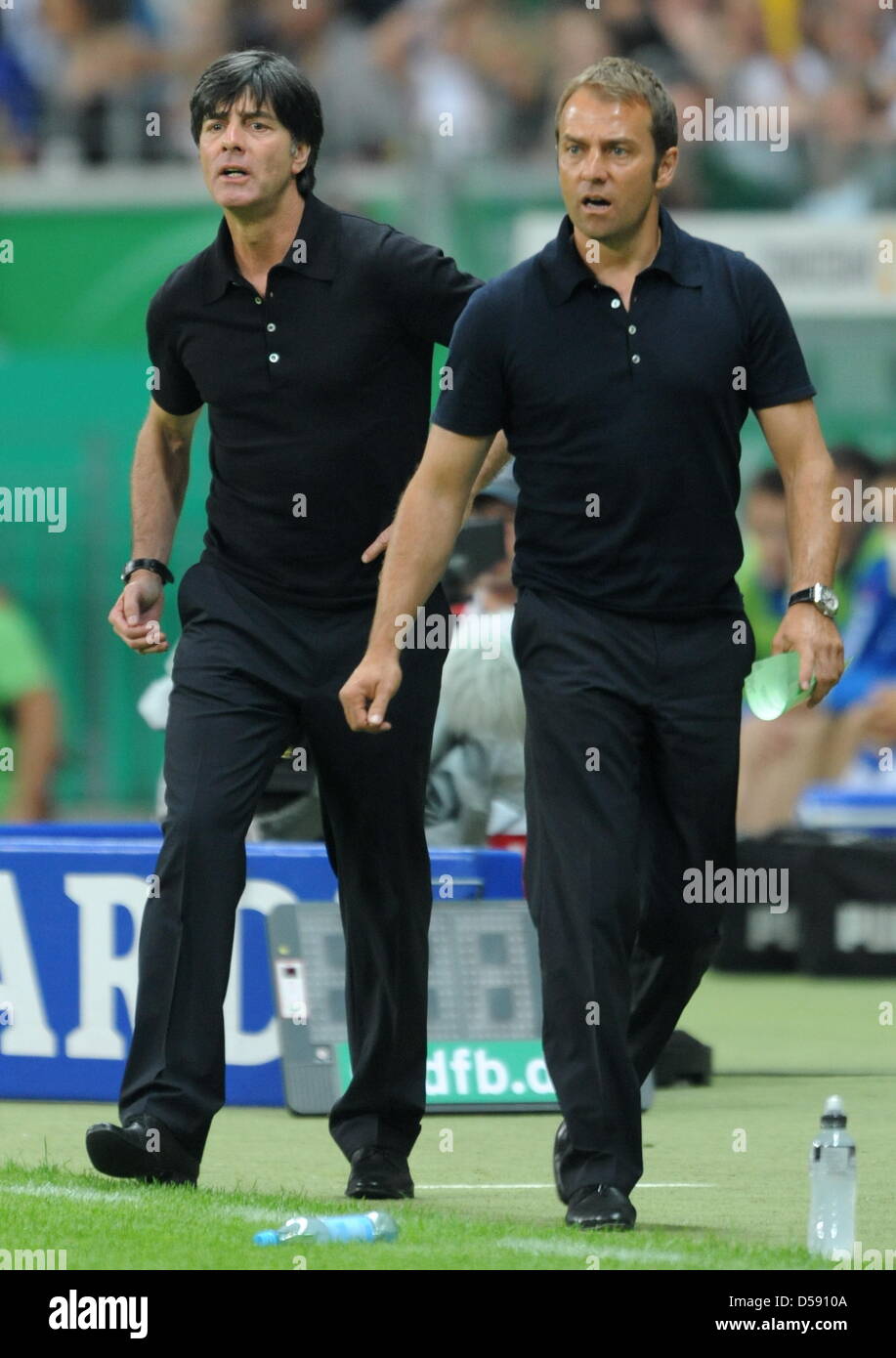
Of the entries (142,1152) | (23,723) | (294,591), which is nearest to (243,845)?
(294,591)

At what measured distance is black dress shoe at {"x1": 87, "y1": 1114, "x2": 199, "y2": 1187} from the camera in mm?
5820

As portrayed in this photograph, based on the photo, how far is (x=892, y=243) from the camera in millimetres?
15430

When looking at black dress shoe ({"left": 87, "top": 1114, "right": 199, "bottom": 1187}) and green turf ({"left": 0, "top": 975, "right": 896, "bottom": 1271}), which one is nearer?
green turf ({"left": 0, "top": 975, "right": 896, "bottom": 1271})

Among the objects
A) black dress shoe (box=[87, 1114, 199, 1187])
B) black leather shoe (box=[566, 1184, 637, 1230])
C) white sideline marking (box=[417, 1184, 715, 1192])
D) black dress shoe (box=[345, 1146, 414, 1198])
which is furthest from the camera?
white sideline marking (box=[417, 1184, 715, 1192])

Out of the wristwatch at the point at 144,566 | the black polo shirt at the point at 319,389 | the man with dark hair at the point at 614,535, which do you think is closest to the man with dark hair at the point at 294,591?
the black polo shirt at the point at 319,389

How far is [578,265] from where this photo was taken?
5543mm

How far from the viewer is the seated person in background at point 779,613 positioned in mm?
13367

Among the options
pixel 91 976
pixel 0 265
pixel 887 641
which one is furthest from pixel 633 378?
pixel 0 265

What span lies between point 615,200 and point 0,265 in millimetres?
11122

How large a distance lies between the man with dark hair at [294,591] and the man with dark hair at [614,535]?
439 mm

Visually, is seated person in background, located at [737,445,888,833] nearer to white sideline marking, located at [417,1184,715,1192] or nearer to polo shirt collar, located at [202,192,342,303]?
white sideline marking, located at [417,1184,715,1192]

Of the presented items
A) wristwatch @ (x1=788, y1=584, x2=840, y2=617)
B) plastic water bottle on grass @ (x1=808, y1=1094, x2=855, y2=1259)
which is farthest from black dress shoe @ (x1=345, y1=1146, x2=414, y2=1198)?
wristwatch @ (x1=788, y1=584, x2=840, y2=617)

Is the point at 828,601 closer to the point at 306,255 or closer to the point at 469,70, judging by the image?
the point at 306,255

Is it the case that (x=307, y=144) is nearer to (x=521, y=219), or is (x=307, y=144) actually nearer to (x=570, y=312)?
(x=570, y=312)
